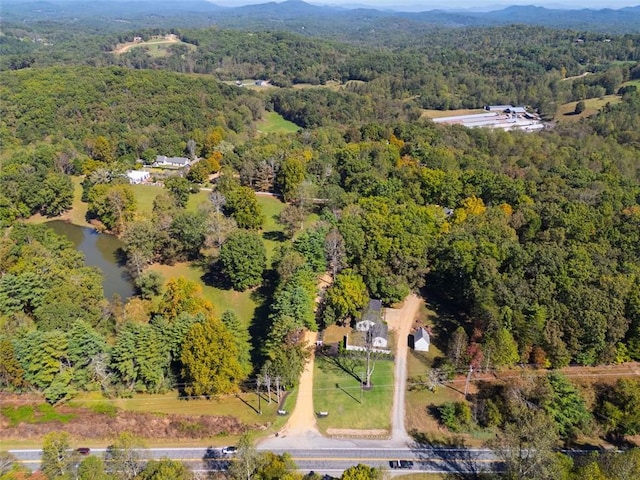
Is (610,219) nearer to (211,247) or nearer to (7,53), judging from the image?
(211,247)

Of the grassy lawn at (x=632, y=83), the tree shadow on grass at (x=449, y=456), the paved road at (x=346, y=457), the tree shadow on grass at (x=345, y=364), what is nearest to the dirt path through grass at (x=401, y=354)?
the tree shadow on grass at (x=449, y=456)

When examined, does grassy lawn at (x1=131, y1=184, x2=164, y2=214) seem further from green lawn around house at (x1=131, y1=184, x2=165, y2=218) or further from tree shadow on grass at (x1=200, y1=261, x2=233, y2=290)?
tree shadow on grass at (x1=200, y1=261, x2=233, y2=290)

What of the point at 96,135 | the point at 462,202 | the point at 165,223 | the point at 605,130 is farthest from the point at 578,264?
the point at 96,135

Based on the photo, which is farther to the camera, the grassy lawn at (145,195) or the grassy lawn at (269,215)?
the grassy lawn at (145,195)

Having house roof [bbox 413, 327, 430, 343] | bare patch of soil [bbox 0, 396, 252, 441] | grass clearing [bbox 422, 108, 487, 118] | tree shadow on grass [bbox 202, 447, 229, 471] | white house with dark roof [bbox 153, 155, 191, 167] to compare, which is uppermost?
grass clearing [bbox 422, 108, 487, 118]

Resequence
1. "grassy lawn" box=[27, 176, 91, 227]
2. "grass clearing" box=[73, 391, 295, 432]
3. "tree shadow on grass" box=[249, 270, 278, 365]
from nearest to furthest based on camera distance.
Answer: "grass clearing" box=[73, 391, 295, 432] → "tree shadow on grass" box=[249, 270, 278, 365] → "grassy lawn" box=[27, 176, 91, 227]

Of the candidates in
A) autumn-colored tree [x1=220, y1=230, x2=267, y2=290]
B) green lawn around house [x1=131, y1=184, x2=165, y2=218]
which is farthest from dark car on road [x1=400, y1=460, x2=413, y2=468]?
green lawn around house [x1=131, y1=184, x2=165, y2=218]

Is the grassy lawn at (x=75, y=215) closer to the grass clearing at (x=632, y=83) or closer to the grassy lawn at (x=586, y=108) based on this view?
the grassy lawn at (x=586, y=108)
